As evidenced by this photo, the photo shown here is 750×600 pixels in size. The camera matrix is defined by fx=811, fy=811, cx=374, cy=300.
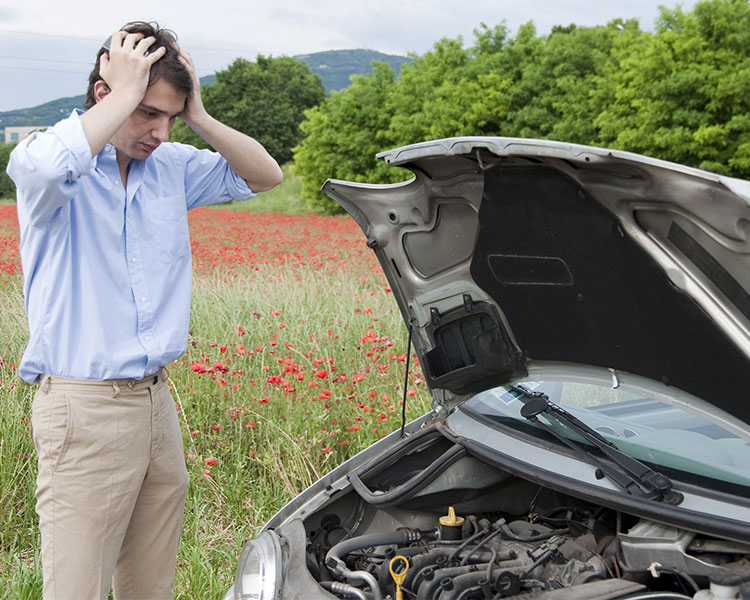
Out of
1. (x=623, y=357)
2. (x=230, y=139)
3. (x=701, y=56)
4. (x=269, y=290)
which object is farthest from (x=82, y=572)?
(x=701, y=56)

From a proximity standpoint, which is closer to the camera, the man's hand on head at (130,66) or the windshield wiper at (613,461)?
the windshield wiper at (613,461)

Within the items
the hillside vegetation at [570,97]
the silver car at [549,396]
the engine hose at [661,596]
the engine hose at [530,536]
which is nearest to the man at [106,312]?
the silver car at [549,396]

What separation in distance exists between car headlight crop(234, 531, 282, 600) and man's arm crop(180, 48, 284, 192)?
4.01 feet

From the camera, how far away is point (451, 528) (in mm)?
2502

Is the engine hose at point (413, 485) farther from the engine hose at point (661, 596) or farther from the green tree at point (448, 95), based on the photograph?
the green tree at point (448, 95)

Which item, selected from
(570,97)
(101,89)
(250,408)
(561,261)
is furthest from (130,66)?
(570,97)

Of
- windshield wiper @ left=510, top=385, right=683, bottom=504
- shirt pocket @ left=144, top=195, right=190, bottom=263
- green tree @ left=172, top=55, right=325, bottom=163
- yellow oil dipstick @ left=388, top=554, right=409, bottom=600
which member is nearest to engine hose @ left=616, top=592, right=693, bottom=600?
windshield wiper @ left=510, top=385, right=683, bottom=504

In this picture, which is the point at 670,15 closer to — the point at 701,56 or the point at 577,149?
the point at 701,56

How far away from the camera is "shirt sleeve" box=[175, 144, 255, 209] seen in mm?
2840

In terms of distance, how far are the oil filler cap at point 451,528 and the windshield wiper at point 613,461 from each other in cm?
39

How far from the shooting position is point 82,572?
242cm

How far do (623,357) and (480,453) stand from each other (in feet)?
1.82

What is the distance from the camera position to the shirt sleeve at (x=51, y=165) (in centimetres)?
212

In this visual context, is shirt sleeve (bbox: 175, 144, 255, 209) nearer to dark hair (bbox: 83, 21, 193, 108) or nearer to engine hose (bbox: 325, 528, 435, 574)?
dark hair (bbox: 83, 21, 193, 108)
